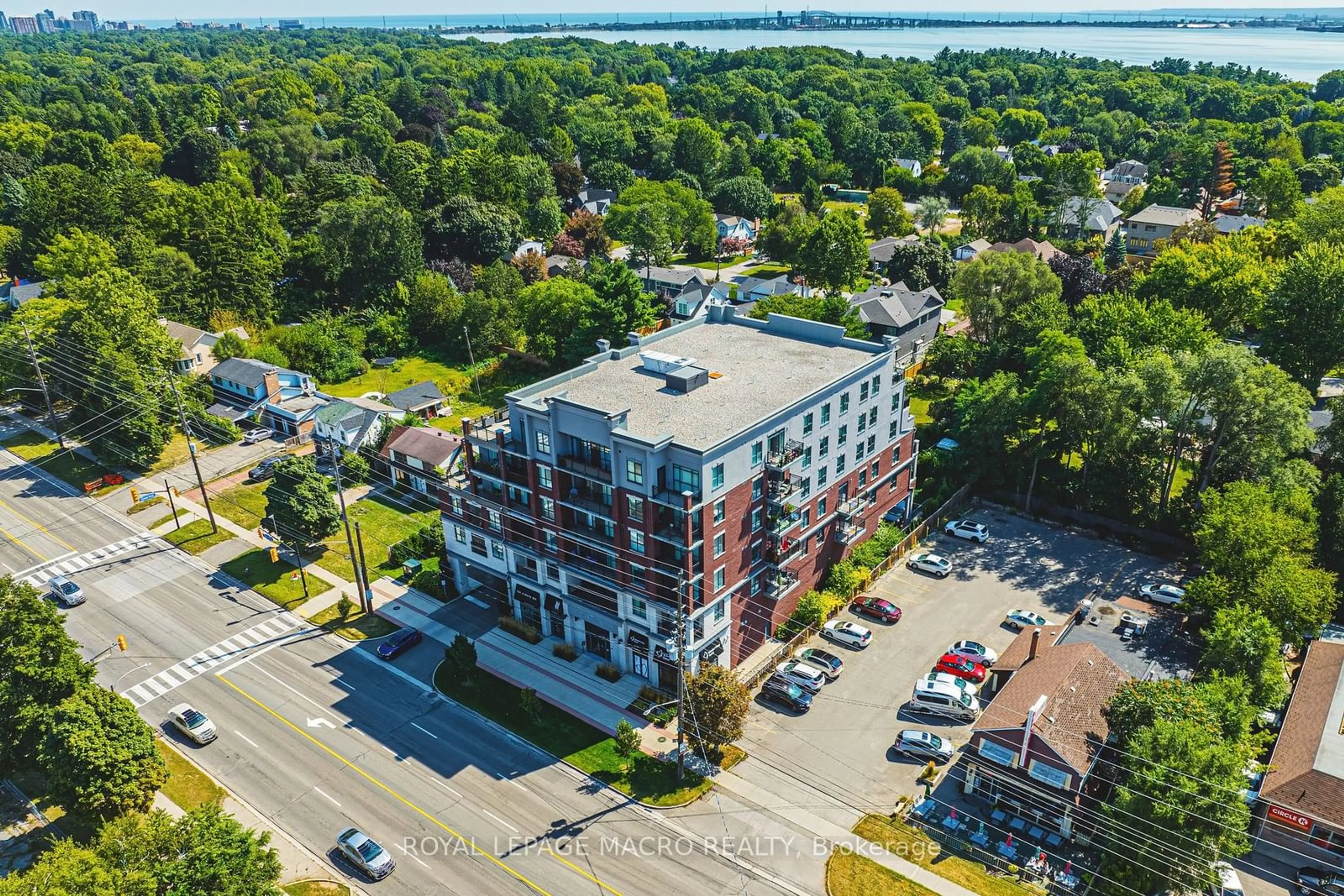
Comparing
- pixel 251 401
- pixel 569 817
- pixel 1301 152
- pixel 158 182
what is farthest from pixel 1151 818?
pixel 1301 152

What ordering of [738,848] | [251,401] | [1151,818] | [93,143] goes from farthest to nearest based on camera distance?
[93,143], [251,401], [738,848], [1151,818]

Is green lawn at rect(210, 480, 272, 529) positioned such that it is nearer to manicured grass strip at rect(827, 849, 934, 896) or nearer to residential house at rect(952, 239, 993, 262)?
manicured grass strip at rect(827, 849, 934, 896)

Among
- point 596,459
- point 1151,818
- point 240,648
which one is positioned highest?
point 596,459

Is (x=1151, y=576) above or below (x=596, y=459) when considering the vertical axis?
below

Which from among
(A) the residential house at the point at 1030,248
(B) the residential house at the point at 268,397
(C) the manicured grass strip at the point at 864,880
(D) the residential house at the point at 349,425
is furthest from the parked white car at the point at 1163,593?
(B) the residential house at the point at 268,397

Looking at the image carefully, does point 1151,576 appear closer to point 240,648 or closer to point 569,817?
point 569,817
